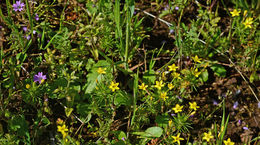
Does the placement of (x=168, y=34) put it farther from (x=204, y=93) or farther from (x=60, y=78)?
(x=60, y=78)

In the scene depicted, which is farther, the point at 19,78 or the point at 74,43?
A: the point at 74,43

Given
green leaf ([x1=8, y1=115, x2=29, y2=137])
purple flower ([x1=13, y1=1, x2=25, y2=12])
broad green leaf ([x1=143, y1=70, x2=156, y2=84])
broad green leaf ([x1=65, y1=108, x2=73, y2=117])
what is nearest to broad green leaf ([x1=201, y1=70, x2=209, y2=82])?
broad green leaf ([x1=143, y1=70, x2=156, y2=84])

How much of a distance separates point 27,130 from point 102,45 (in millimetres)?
1036

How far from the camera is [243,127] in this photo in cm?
288

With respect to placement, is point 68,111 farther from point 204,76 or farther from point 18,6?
point 204,76

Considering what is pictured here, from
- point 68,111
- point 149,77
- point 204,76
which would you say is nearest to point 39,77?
point 68,111

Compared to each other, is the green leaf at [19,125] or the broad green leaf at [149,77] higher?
the broad green leaf at [149,77]

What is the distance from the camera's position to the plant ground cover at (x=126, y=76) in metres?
2.62

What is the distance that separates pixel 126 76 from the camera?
3010 millimetres

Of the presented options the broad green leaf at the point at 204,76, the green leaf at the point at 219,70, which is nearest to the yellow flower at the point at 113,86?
the broad green leaf at the point at 204,76

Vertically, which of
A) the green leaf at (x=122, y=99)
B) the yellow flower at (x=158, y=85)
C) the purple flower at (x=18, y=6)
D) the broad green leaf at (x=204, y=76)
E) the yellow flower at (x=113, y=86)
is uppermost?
the purple flower at (x=18, y=6)

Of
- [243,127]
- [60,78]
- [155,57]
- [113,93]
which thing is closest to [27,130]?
[60,78]

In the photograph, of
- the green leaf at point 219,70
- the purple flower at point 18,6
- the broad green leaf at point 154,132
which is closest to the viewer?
the broad green leaf at point 154,132

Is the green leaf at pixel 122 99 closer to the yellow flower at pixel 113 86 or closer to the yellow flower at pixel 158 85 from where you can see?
the yellow flower at pixel 113 86
